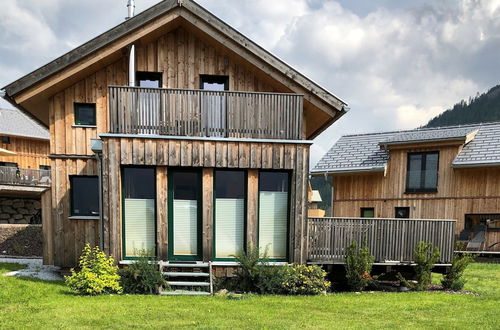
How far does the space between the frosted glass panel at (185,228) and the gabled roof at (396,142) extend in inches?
491

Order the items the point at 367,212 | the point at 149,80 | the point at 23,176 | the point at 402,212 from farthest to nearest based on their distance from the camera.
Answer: the point at 23,176
the point at 367,212
the point at 402,212
the point at 149,80

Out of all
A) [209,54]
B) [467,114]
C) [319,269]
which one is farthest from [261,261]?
[467,114]

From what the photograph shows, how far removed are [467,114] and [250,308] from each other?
4647 inches

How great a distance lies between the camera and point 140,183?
9.64 m

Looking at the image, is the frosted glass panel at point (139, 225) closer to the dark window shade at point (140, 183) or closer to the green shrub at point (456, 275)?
the dark window shade at point (140, 183)

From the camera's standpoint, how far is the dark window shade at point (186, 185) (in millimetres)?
9750

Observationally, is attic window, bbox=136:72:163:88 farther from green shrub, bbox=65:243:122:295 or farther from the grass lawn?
the grass lawn

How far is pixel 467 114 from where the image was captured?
9900cm

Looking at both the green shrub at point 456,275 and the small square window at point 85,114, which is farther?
the small square window at point 85,114

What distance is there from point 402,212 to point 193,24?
1643cm

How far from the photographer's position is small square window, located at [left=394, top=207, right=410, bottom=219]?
742 inches

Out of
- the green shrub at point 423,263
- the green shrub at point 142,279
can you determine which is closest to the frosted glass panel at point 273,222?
the green shrub at point 142,279

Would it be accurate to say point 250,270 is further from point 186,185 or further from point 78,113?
point 78,113

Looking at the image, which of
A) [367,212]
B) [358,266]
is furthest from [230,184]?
[367,212]
